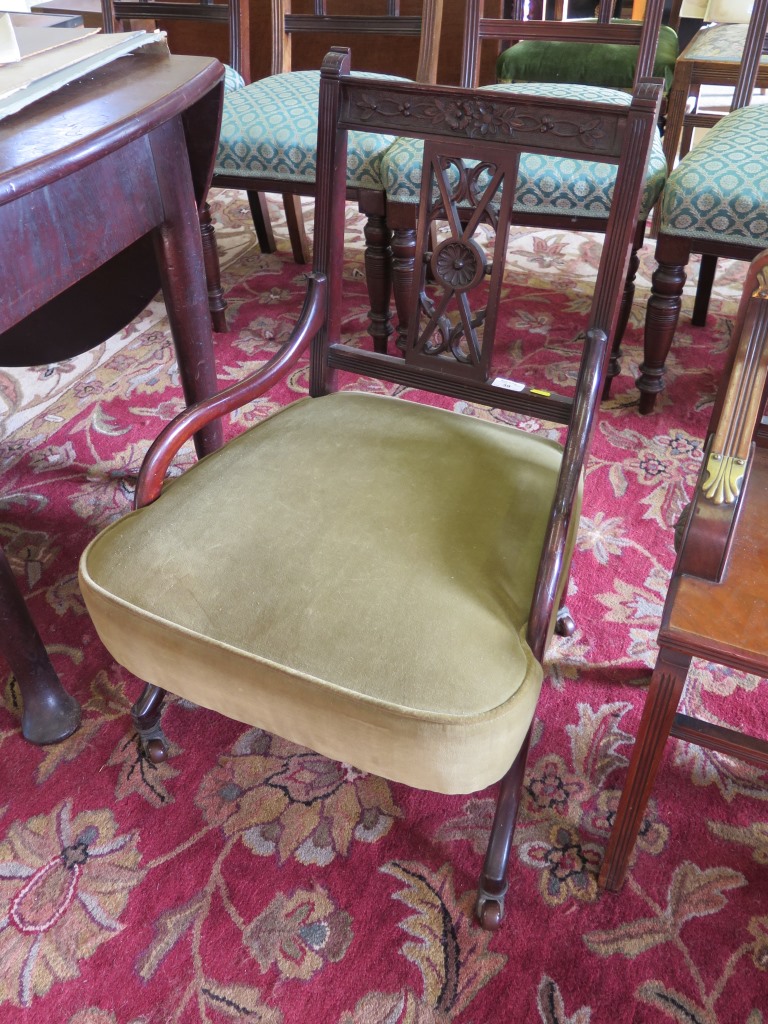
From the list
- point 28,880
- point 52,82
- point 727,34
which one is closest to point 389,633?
point 28,880

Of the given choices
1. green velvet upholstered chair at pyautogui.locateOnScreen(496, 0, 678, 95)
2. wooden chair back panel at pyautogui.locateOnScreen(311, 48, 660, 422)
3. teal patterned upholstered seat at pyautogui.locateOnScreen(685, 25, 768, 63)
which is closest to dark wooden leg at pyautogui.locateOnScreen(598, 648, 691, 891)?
wooden chair back panel at pyautogui.locateOnScreen(311, 48, 660, 422)

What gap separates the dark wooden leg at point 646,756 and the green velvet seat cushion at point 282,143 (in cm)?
127

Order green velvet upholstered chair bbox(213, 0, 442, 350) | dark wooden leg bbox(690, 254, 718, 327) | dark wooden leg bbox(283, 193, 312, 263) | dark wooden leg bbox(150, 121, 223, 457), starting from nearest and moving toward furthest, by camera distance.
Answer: dark wooden leg bbox(150, 121, 223, 457), green velvet upholstered chair bbox(213, 0, 442, 350), dark wooden leg bbox(690, 254, 718, 327), dark wooden leg bbox(283, 193, 312, 263)

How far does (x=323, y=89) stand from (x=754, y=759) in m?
0.93

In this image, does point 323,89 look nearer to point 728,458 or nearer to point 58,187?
point 58,187

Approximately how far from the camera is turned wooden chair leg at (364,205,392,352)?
1754 mm

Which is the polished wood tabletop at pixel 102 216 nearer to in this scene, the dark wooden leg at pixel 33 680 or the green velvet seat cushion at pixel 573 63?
the dark wooden leg at pixel 33 680

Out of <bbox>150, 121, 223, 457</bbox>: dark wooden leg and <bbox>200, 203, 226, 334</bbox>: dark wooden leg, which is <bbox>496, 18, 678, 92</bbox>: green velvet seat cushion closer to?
<bbox>200, 203, 226, 334</bbox>: dark wooden leg

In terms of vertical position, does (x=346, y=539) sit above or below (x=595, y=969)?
above

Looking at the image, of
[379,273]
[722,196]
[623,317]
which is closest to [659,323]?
[623,317]

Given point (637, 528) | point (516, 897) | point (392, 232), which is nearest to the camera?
point (516, 897)

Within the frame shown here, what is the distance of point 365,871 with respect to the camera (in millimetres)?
1002

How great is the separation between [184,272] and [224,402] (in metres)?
0.27

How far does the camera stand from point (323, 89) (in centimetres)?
99
